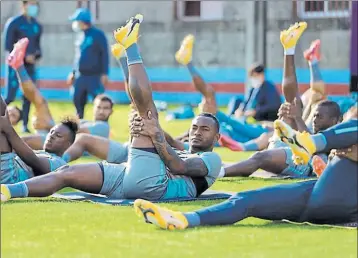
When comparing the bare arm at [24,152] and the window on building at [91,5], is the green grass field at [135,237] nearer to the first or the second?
the bare arm at [24,152]

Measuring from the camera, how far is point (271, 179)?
33.2 feet

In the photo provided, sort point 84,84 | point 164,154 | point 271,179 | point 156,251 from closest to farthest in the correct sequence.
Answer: point 156,251 < point 164,154 < point 271,179 < point 84,84

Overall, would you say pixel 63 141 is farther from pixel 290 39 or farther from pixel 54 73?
pixel 54 73

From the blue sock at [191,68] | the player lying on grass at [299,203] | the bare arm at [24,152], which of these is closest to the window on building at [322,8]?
the blue sock at [191,68]

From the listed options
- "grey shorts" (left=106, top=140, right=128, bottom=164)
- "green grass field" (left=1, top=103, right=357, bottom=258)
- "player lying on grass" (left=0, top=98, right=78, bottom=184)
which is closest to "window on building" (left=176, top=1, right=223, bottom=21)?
"grey shorts" (left=106, top=140, right=128, bottom=164)

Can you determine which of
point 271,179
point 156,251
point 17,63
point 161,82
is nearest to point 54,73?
point 161,82

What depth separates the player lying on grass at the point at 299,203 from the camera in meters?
6.65

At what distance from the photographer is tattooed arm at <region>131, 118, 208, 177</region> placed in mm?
7914

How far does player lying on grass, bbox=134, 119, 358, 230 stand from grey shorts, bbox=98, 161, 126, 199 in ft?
4.91

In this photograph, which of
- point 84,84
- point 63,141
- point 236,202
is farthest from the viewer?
point 84,84

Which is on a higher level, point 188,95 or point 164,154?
point 164,154

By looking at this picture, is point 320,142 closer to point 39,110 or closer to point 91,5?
point 39,110

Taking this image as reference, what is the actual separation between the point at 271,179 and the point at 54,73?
17375 millimetres

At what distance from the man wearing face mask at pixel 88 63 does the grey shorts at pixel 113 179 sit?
8019 mm
